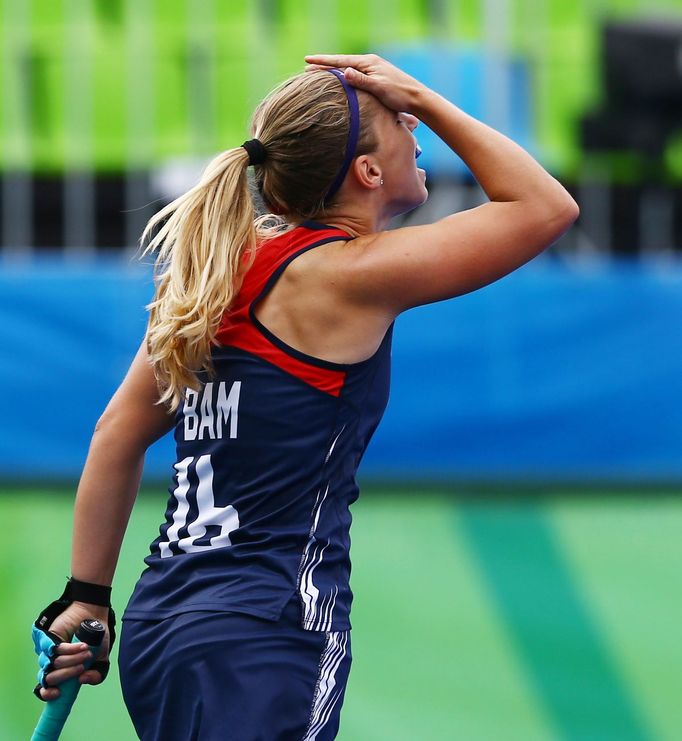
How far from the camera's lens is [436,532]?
4.81 m

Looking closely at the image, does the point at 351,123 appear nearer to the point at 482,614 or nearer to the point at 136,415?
the point at 136,415

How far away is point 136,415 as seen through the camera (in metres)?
2.02

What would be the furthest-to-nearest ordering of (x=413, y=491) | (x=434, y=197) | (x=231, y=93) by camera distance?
1. (x=231, y=93)
2. (x=434, y=197)
3. (x=413, y=491)

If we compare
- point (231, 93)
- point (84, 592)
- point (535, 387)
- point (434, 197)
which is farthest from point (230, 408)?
point (231, 93)

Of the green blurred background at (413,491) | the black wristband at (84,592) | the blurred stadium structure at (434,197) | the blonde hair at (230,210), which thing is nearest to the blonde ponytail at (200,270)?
the blonde hair at (230,210)

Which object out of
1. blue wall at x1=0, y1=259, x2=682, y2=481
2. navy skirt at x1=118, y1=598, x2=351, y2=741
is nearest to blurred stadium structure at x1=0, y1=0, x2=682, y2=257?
blue wall at x1=0, y1=259, x2=682, y2=481

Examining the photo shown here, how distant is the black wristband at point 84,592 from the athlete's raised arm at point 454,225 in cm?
64

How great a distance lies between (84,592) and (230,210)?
651mm

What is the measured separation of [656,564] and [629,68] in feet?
12.2

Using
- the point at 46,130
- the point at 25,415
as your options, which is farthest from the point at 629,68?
A: the point at 25,415

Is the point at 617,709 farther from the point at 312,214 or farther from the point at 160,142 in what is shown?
the point at 160,142

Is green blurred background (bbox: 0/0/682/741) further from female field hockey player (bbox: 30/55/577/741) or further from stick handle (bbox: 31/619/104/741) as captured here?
stick handle (bbox: 31/619/104/741)

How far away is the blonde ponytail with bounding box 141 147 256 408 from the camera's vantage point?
72.8 inches

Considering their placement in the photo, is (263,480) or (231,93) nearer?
(263,480)
